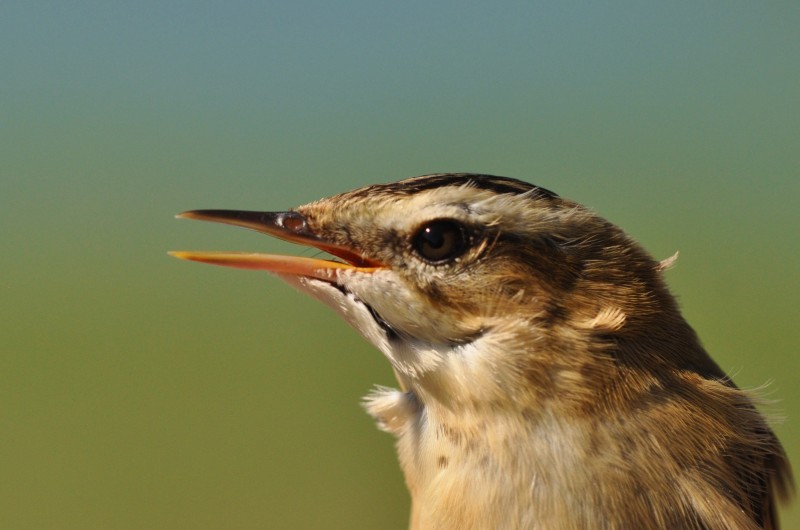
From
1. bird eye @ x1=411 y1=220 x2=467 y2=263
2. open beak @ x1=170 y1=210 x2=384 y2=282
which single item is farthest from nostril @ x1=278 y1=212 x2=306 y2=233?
bird eye @ x1=411 y1=220 x2=467 y2=263

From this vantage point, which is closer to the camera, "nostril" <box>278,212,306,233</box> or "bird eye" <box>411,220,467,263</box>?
"bird eye" <box>411,220,467,263</box>

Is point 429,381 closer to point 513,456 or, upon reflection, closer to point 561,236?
point 513,456

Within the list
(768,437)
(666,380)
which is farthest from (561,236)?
(768,437)

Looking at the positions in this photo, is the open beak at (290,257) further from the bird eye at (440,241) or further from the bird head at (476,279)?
the bird eye at (440,241)

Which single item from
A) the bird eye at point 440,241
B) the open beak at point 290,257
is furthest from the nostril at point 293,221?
the bird eye at point 440,241

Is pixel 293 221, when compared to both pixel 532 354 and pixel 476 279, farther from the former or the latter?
pixel 532 354

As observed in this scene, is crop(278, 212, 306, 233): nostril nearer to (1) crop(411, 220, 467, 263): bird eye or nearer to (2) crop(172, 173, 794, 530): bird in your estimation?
(2) crop(172, 173, 794, 530): bird
